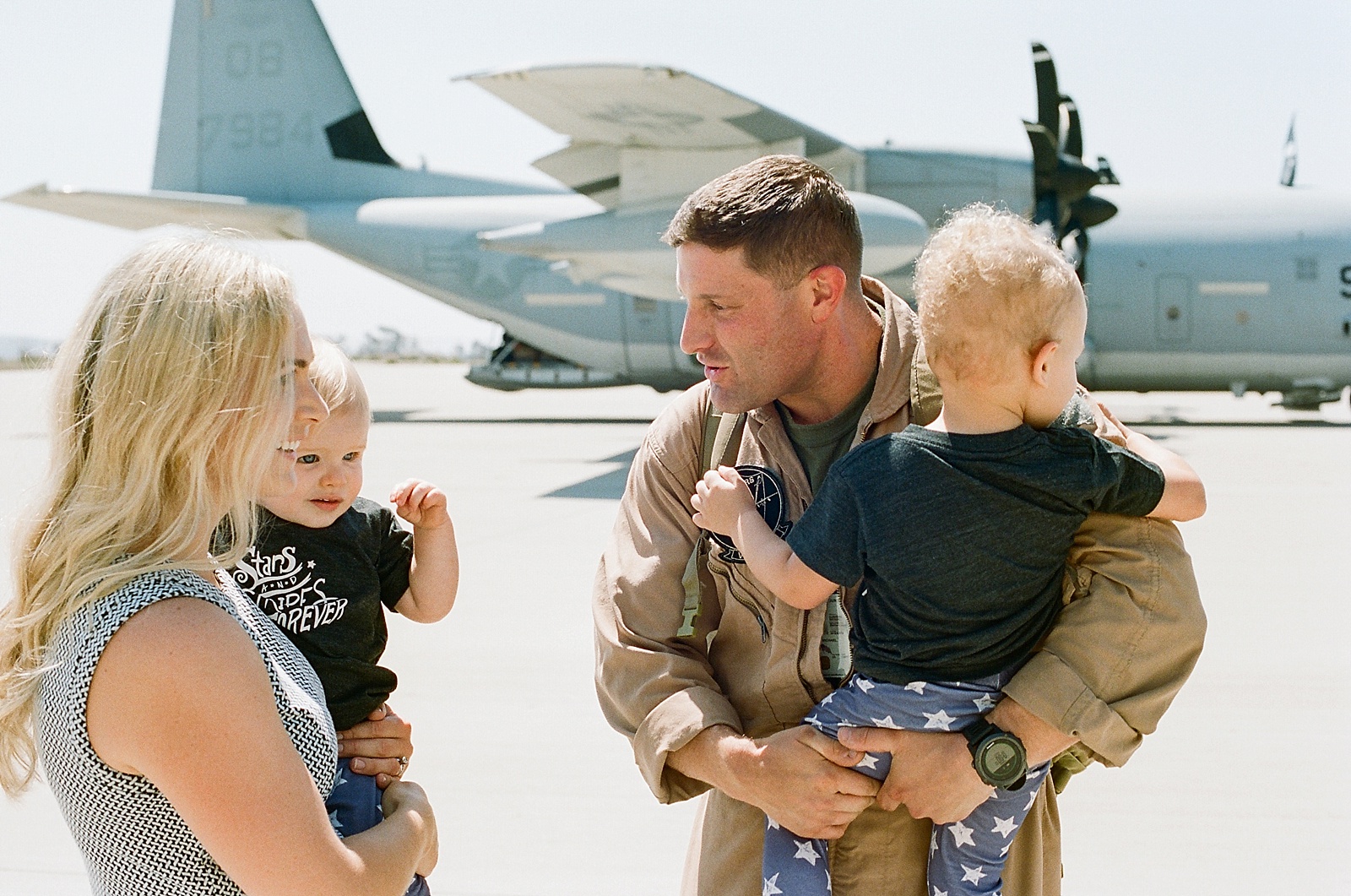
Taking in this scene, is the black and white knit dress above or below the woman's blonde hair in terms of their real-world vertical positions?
below

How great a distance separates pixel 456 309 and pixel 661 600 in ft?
53.6

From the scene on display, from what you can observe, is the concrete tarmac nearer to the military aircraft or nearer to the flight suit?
the flight suit

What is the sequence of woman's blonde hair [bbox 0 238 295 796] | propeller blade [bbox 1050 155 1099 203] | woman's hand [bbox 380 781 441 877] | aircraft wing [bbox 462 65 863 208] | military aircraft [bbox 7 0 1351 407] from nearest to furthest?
woman's blonde hair [bbox 0 238 295 796]
woman's hand [bbox 380 781 441 877]
aircraft wing [bbox 462 65 863 208]
military aircraft [bbox 7 0 1351 407]
propeller blade [bbox 1050 155 1099 203]

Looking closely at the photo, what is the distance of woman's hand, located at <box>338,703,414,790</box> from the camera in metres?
1.98

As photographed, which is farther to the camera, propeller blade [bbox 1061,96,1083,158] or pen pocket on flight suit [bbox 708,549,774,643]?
propeller blade [bbox 1061,96,1083,158]

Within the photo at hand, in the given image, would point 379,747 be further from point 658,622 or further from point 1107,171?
point 1107,171

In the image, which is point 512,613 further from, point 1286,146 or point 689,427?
point 1286,146

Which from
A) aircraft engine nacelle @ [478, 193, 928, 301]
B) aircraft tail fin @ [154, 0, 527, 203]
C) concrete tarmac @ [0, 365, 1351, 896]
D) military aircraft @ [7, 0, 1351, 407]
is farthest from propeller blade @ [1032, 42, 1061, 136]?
aircraft tail fin @ [154, 0, 527, 203]

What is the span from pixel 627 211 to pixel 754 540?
40.5 feet

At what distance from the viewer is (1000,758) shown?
67.6 inches

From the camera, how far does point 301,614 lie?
6.88 ft

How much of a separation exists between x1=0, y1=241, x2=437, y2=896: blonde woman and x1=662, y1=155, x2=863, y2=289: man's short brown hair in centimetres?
76

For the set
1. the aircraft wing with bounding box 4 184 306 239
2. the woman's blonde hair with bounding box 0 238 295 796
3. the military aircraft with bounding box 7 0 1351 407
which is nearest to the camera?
the woman's blonde hair with bounding box 0 238 295 796

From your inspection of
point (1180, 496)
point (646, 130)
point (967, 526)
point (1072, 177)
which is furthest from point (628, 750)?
point (1072, 177)
